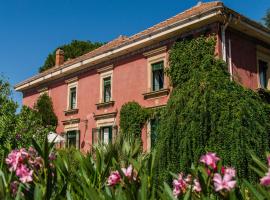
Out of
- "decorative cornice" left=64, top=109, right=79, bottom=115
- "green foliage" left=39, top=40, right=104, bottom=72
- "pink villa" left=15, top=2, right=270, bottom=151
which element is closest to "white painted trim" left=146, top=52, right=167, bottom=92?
"pink villa" left=15, top=2, right=270, bottom=151

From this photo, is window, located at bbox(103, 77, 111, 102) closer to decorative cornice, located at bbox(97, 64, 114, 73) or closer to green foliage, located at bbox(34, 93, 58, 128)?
decorative cornice, located at bbox(97, 64, 114, 73)

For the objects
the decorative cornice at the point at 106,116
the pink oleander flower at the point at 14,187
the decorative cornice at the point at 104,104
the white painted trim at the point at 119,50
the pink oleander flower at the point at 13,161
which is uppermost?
the white painted trim at the point at 119,50

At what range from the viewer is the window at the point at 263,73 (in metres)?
18.0

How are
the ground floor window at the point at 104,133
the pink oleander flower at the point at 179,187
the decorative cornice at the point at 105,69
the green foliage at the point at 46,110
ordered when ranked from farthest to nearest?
the green foliage at the point at 46,110
the decorative cornice at the point at 105,69
the ground floor window at the point at 104,133
the pink oleander flower at the point at 179,187

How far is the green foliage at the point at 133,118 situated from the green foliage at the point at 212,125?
3.85 meters

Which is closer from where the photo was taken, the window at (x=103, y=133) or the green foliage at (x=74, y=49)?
the window at (x=103, y=133)

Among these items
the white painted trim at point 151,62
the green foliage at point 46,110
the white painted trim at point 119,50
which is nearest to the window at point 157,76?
the white painted trim at point 151,62

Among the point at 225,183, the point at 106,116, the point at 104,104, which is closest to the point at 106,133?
the point at 106,116

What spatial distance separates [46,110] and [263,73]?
14.1m

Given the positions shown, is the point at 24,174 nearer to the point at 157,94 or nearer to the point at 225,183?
the point at 225,183

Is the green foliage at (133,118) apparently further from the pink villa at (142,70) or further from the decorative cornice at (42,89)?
the decorative cornice at (42,89)

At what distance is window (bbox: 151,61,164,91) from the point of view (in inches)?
709

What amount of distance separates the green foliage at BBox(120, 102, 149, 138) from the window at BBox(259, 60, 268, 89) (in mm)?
5484

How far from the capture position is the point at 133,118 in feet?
59.8
